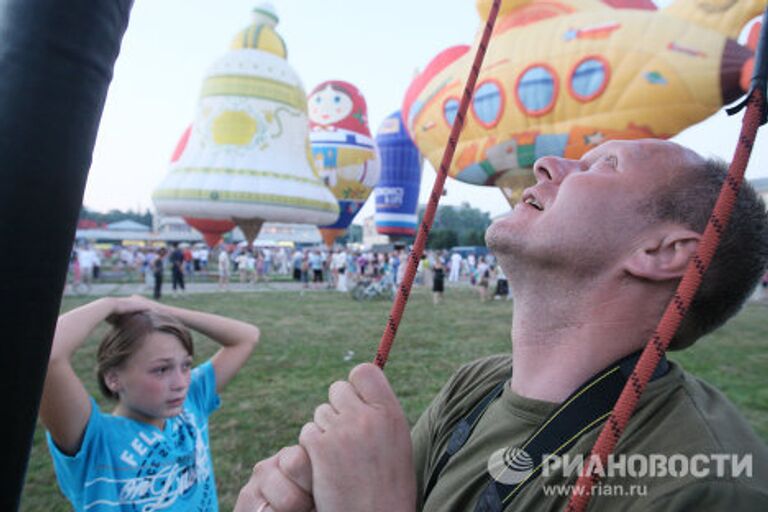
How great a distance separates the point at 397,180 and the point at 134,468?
24951mm

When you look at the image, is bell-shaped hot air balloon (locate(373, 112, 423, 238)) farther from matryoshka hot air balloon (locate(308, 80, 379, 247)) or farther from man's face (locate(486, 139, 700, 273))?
man's face (locate(486, 139, 700, 273))

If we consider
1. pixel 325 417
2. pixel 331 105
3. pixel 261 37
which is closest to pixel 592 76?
pixel 261 37

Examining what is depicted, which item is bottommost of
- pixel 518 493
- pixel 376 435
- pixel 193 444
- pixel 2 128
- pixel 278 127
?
pixel 193 444

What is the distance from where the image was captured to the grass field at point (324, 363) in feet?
12.3

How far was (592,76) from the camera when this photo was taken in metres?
9.43

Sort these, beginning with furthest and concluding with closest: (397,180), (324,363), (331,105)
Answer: (397,180), (331,105), (324,363)

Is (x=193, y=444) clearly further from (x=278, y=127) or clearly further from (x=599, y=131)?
(x=278, y=127)

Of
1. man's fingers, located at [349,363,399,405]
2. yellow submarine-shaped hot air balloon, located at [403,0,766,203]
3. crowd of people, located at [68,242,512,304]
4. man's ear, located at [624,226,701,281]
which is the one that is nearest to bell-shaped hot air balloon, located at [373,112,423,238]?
crowd of people, located at [68,242,512,304]

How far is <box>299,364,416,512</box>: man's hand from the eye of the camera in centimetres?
76

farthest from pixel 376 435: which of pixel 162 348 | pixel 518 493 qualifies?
pixel 162 348

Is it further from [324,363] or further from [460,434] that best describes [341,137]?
[460,434]

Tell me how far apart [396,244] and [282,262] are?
7.01 meters

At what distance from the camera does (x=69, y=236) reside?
589mm

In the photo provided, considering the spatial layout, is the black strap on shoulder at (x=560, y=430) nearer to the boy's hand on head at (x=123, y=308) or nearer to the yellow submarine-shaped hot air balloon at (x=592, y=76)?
the boy's hand on head at (x=123, y=308)
